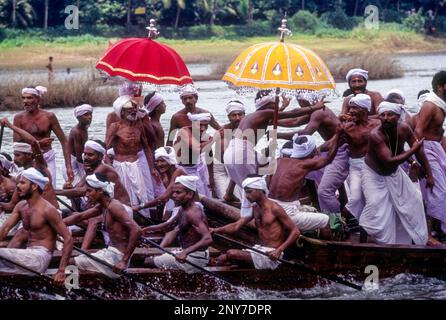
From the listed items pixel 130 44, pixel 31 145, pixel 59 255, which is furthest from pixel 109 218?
pixel 130 44

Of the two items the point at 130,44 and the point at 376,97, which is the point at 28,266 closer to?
the point at 130,44

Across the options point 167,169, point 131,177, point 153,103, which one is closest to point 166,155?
point 167,169

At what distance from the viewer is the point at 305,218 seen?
32.9 ft

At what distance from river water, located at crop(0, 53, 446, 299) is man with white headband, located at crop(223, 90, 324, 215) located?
202 cm

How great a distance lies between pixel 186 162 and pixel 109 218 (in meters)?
2.76

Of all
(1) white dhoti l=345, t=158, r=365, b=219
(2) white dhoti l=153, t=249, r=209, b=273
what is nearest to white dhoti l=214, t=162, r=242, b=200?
(1) white dhoti l=345, t=158, r=365, b=219

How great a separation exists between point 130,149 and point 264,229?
2.62 m

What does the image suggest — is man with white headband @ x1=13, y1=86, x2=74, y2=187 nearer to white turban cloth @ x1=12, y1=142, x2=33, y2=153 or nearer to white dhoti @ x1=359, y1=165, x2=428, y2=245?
white turban cloth @ x1=12, y1=142, x2=33, y2=153

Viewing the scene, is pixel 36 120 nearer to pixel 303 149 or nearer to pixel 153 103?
pixel 153 103

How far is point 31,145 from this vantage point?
10914 millimetres

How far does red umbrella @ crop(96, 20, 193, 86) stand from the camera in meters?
11.5

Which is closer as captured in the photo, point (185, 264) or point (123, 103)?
point (185, 264)

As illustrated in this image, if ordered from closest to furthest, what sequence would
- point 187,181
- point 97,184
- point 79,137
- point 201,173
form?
1. point 97,184
2. point 187,181
3. point 201,173
4. point 79,137
